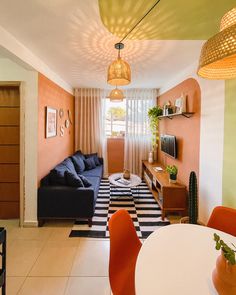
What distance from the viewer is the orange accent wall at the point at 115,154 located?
6.28 metres

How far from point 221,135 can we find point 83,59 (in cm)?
220

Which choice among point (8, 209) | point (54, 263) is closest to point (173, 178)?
point (54, 263)

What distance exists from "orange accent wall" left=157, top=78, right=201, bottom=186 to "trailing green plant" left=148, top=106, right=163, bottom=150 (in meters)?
0.74

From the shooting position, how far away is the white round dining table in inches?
40.5

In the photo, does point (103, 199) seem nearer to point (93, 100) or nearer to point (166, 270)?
point (93, 100)

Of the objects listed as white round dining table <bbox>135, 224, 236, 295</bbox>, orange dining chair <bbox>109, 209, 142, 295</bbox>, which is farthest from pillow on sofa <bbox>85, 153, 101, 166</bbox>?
white round dining table <bbox>135, 224, 236, 295</bbox>

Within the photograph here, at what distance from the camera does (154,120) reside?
18.6 ft

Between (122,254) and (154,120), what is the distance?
4.44 m

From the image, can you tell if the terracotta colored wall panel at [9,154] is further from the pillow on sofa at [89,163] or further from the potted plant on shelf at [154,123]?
the potted plant on shelf at [154,123]

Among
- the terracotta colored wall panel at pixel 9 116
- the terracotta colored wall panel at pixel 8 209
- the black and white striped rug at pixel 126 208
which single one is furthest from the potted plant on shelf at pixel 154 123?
the terracotta colored wall panel at pixel 8 209

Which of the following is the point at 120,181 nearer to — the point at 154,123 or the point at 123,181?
the point at 123,181

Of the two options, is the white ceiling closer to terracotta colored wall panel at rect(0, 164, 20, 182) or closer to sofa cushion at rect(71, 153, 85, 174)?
terracotta colored wall panel at rect(0, 164, 20, 182)

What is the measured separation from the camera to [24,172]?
127 inches

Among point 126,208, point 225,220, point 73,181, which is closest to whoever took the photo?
point 225,220
